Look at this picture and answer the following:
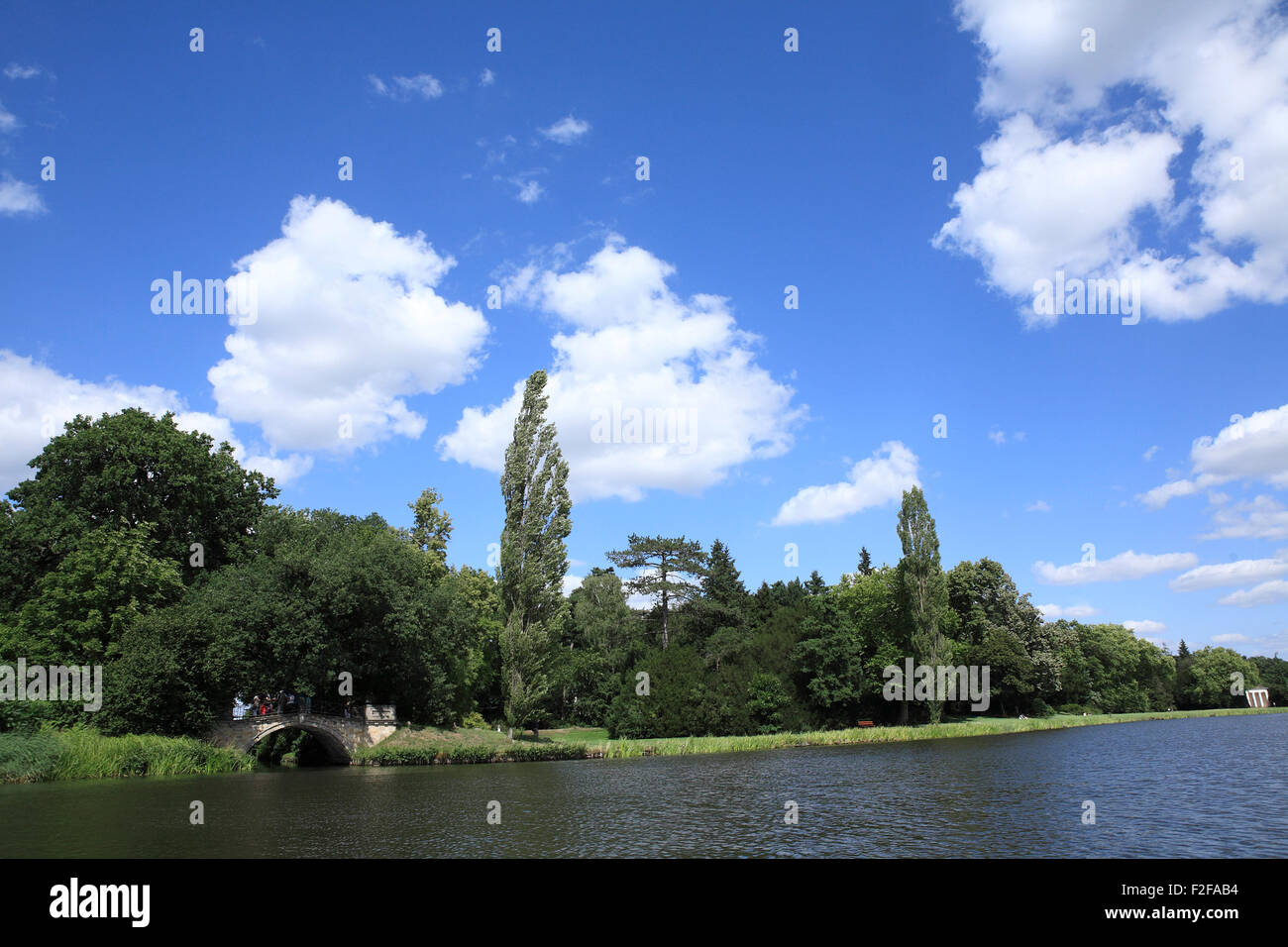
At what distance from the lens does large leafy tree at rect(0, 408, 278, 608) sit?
44156mm

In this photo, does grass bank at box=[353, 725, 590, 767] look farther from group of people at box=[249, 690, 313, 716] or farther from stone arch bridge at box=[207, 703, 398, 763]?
group of people at box=[249, 690, 313, 716]

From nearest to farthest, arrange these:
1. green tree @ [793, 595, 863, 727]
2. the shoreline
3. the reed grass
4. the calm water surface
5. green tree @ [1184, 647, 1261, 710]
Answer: the calm water surface < the shoreline < the reed grass < green tree @ [793, 595, 863, 727] < green tree @ [1184, 647, 1261, 710]

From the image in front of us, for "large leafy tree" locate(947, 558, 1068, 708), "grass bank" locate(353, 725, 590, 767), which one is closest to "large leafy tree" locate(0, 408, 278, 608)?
"grass bank" locate(353, 725, 590, 767)

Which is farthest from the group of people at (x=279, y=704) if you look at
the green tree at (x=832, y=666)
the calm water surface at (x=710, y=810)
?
the green tree at (x=832, y=666)

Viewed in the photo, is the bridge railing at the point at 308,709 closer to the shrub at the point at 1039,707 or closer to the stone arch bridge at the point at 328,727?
the stone arch bridge at the point at 328,727

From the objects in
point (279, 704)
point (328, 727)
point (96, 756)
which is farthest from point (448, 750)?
point (96, 756)

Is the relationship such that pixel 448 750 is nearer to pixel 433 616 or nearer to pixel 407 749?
pixel 407 749

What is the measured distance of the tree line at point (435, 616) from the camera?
40906 mm

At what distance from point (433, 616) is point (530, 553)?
9100 mm

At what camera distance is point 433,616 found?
48531 millimetres

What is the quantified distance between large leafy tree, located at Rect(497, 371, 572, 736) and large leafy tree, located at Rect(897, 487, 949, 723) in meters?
29.4

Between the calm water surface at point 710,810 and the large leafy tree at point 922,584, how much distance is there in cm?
2235
